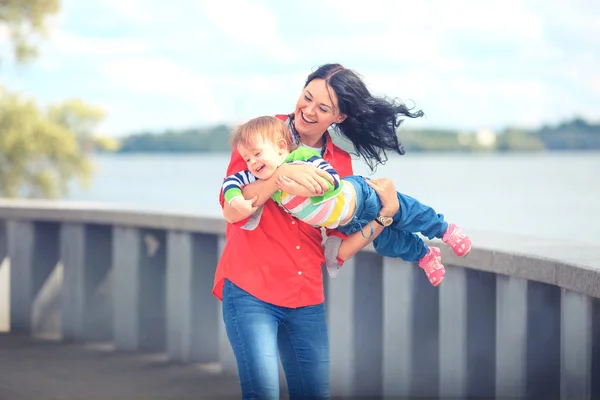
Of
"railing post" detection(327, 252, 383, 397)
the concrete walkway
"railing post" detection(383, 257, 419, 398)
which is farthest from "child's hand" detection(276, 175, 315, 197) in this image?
the concrete walkway

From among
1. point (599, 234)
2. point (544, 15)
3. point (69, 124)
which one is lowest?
point (599, 234)

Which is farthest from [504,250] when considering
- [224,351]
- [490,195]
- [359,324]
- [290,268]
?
[490,195]

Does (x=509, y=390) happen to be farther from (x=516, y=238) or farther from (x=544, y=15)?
(x=544, y=15)

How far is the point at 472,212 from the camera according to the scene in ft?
175

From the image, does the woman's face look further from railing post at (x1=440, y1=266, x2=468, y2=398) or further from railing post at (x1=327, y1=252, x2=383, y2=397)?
railing post at (x1=327, y1=252, x2=383, y2=397)

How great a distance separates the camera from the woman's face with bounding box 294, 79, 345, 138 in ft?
11.1

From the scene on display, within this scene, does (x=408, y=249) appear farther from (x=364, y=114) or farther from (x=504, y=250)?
(x=504, y=250)

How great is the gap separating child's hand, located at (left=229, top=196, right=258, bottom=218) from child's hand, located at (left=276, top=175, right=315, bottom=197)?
13cm

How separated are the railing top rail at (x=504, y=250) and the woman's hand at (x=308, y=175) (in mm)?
1249

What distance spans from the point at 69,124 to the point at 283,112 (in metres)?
34.5

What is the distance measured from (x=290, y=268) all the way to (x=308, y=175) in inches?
16.7

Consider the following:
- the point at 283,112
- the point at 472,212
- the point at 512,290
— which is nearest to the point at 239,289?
the point at 283,112

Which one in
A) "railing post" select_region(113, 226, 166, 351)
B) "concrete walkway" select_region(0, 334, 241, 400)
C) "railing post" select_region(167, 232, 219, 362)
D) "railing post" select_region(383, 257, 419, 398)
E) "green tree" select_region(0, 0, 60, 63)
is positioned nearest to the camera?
"railing post" select_region(383, 257, 419, 398)

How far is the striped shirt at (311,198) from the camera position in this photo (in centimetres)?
319
